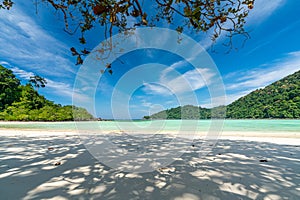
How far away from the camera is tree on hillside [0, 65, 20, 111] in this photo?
2636 cm

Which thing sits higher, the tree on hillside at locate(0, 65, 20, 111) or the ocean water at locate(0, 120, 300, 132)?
the tree on hillside at locate(0, 65, 20, 111)

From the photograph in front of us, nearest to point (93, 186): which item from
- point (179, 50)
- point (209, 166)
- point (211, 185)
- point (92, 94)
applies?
point (211, 185)

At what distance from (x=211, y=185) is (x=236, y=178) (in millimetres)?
427

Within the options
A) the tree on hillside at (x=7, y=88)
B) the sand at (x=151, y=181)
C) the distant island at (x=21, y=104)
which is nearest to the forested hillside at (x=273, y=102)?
the sand at (x=151, y=181)

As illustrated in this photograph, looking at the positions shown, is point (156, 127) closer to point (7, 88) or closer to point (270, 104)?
point (7, 88)

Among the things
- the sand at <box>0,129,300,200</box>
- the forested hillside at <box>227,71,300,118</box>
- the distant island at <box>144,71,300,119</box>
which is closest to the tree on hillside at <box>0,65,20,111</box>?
the distant island at <box>144,71,300,119</box>

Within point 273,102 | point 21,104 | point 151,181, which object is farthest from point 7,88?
point 273,102

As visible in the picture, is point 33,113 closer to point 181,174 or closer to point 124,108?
point 124,108

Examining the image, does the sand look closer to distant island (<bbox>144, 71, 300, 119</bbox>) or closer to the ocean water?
the ocean water

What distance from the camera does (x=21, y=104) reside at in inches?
1022

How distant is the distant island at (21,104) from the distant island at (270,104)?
2303 cm

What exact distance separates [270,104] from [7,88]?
59.2 metres

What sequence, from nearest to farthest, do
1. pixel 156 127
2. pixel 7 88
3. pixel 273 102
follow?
pixel 156 127, pixel 7 88, pixel 273 102

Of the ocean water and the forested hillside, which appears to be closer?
the ocean water
